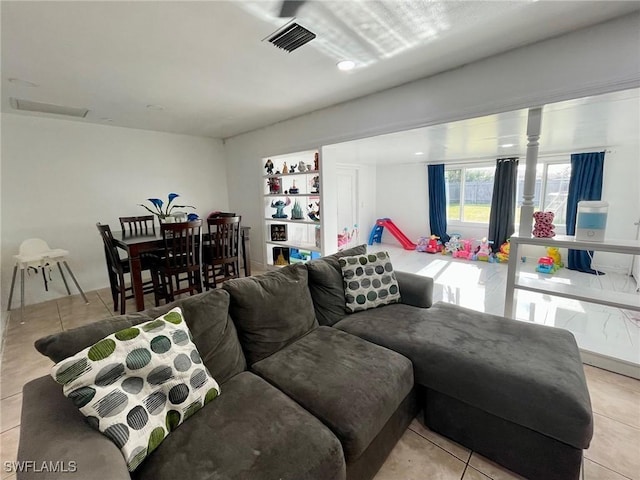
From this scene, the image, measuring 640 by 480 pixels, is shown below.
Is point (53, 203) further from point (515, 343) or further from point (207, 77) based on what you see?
point (515, 343)

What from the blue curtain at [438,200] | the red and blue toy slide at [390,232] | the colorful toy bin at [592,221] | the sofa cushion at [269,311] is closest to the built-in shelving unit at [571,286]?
the colorful toy bin at [592,221]

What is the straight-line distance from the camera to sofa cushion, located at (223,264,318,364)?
1573 millimetres

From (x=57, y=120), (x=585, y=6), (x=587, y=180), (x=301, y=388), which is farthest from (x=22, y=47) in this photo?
(x=587, y=180)

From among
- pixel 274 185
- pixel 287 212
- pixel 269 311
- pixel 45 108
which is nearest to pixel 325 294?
pixel 269 311

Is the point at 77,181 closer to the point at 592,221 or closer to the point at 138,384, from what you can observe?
the point at 138,384

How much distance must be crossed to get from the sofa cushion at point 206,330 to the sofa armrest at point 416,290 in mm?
1334

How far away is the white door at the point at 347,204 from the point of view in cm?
616

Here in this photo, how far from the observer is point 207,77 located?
2.47 metres

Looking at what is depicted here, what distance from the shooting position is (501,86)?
87.6 inches

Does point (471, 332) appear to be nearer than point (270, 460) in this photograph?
No

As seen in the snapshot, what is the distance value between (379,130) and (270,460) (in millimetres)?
2938

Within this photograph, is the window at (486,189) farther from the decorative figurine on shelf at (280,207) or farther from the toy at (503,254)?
the decorative figurine on shelf at (280,207)

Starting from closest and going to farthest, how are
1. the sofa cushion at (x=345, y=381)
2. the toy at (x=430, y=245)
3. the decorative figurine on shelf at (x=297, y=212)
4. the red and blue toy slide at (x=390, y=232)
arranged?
1. the sofa cushion at (x=345, y=381)
2. the decorative figurine on shelf at (x=297, y=212)
3. the toy at (x=430, y=245)
4. the red and blue toy slide at (x=390, y=232)

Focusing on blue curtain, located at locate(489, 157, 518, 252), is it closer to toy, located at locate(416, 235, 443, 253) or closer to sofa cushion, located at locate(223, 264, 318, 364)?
toy, located at locate(416, 235, 443, 253)
